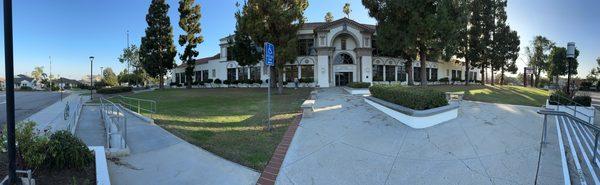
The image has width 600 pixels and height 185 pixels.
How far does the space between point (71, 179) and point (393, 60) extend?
44.3 m

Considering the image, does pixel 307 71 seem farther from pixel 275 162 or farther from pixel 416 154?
pixel 275 162

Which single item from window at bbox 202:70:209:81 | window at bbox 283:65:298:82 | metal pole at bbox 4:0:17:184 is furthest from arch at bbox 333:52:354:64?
metal pole at bbox 4:0:17:184

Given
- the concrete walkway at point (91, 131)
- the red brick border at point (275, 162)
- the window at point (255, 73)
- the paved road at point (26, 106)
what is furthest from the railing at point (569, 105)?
the window at point (255, 73)

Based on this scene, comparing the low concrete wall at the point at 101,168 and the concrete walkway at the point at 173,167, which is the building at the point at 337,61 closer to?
the concrete walkway at the point at 173,167

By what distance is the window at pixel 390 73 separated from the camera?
1798 inches

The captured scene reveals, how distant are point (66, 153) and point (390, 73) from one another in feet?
144

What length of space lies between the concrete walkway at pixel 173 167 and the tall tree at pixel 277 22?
A: 1888 cm

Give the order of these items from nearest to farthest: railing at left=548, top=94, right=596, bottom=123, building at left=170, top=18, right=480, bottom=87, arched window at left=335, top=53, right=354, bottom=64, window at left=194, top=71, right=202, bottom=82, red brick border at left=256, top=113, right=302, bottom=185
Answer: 1. red brick border at left=256, top=113, right=302, bottom=185
2. railing at left=548, top=94, right=596, bottom=123
3. building at left=170, top=18, right=480, bottom=87
4. arched window at left=335, top=53, right=354, bottom=64
5. window at left=194, top=71, right=202, bottom=82

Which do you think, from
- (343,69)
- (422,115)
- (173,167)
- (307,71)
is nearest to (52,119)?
(173,167)

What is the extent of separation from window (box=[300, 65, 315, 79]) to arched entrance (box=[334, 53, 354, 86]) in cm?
285

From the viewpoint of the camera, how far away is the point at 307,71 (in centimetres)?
4344

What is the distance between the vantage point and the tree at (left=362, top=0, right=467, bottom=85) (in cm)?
2698

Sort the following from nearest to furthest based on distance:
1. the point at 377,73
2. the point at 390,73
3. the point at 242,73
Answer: the point at 377,73 → the point at 390,73 → the point at 242,73

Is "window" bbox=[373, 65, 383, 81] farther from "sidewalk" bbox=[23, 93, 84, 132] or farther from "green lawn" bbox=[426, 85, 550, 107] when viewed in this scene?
"sidewalk" bbox=[23, 93, 84, 132]
